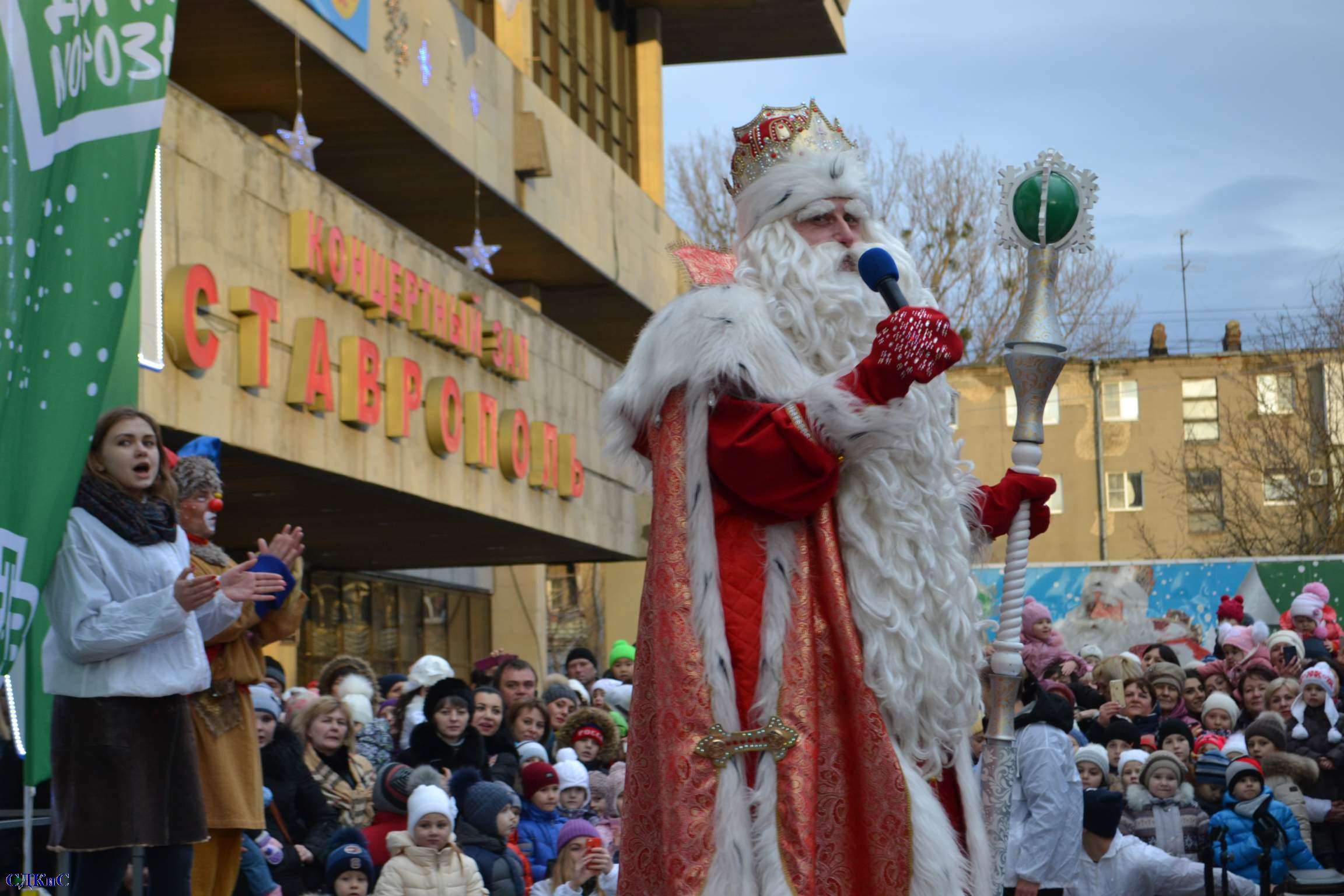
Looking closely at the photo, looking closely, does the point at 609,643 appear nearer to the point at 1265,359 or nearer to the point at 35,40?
the point at 1265,359

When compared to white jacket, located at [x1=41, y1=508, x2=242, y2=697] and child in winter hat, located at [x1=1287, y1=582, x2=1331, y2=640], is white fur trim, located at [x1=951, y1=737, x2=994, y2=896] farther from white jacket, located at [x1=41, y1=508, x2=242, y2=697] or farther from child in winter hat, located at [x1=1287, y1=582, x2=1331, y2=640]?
child in winter hat, located at [x1=1287, y1=582, x2=1331, y2=640]

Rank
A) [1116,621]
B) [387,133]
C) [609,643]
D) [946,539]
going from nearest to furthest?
[946,539] → [387,133] → [1116,621] → [609,643]

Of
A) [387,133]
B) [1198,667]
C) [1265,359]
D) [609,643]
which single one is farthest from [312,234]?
[1265,359]

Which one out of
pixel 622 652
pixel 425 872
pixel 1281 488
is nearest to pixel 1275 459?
pixel 1281 488

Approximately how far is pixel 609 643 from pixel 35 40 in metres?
33.7

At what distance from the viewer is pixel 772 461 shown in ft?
14.1

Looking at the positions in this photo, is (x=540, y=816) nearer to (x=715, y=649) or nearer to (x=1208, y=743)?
(x=1208, y=743)

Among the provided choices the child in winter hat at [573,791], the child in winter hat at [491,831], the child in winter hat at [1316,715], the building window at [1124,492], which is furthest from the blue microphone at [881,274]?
the building window at [1124,492]

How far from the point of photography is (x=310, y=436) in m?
16.1

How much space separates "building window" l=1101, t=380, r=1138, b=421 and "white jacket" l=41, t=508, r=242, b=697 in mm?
42427

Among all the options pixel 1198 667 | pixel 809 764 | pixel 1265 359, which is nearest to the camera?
pixel 809 764

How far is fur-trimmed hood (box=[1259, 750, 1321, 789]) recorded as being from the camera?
10.9m

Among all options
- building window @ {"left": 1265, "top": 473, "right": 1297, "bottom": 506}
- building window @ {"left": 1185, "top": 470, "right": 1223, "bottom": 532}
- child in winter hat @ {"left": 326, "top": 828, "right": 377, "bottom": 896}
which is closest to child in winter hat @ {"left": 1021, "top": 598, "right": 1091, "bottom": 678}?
child in winter hat @ {"left": 326, "top": 828, "right": 377, "bottom": 896}

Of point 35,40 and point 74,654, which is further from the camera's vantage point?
point 74,654
